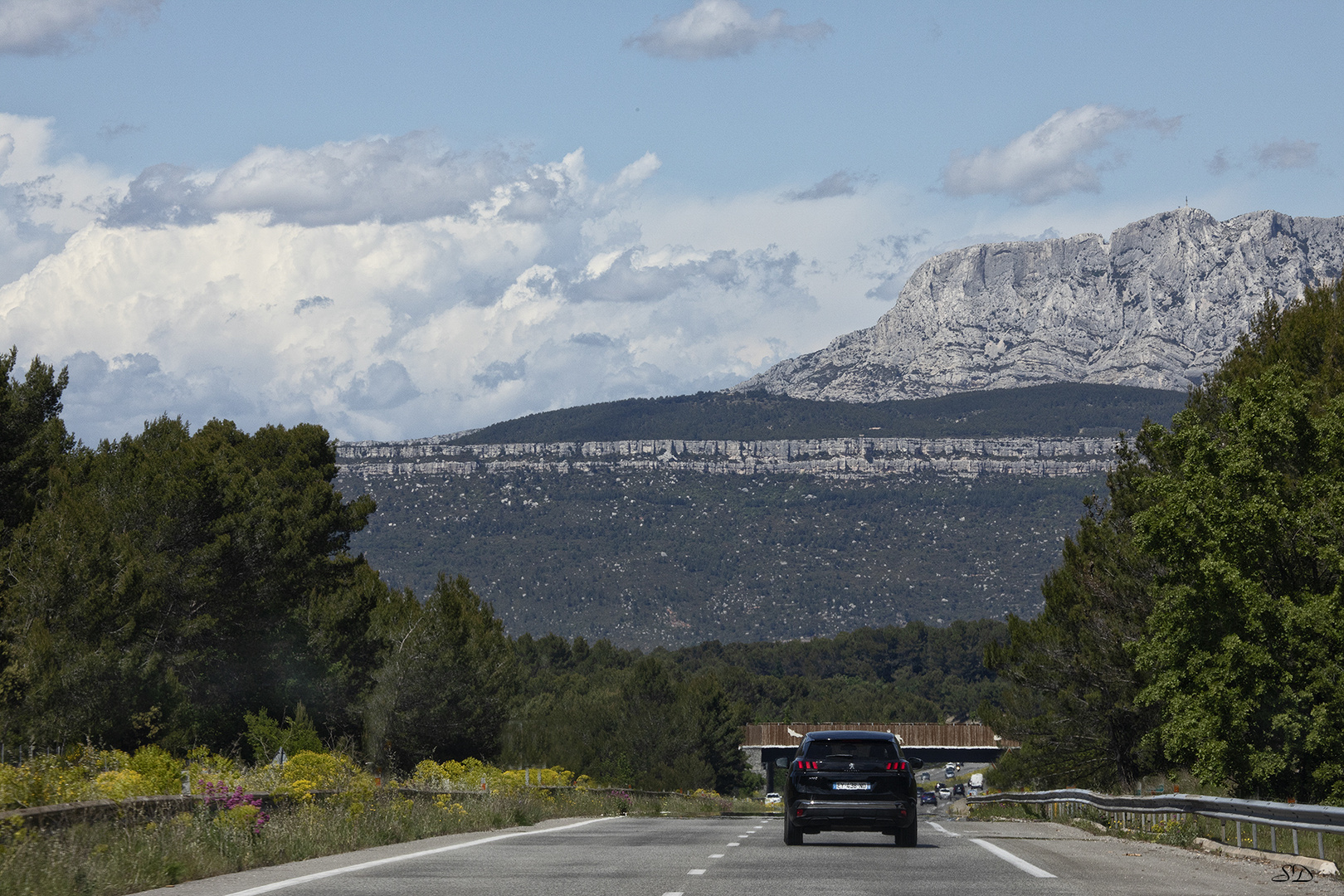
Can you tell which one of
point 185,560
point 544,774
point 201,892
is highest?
point 185,560

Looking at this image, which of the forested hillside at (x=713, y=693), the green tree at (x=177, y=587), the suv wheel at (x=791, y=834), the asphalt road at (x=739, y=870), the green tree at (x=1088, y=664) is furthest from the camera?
the forested hillside at (x=713, y=693)

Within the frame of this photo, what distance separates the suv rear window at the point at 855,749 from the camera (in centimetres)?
1970

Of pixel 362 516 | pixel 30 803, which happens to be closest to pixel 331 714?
pixel 362 516

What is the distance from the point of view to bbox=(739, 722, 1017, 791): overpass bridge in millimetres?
119812

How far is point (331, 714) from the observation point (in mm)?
56750

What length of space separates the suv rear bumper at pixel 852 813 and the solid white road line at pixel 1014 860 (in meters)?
1.25

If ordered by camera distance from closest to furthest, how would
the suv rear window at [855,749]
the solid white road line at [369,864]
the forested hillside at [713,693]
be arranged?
the solid white road line at [369,864] < the suv rear window at [855,749] < the forested hillside at [713,693]

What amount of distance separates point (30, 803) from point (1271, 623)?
77.1ft

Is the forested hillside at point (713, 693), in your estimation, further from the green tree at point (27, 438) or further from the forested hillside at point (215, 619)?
the green tree at point (27, 438)

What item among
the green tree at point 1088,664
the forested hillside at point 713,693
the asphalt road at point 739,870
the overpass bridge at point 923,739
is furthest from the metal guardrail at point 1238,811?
the overpass bridge at point 923,739

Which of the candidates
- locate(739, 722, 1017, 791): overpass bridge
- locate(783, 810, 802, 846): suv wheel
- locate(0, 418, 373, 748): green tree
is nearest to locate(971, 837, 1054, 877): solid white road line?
locate(783, 810, 802, 846): suv wheel

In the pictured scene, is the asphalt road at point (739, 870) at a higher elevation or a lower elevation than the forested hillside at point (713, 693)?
higher

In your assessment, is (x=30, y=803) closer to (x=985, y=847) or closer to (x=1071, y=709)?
(x=985, y=847)

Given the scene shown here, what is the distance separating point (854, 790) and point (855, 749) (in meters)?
0.60
